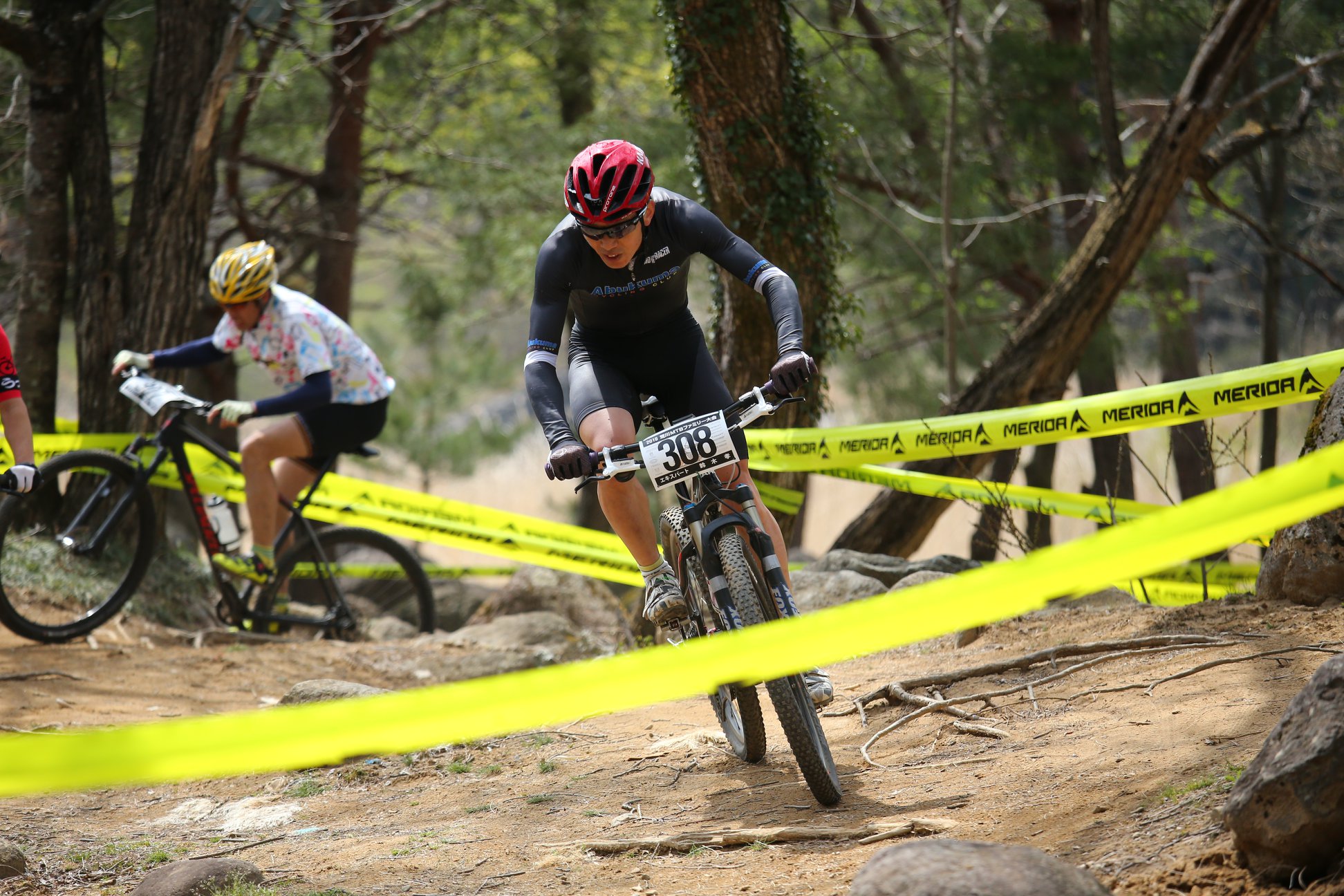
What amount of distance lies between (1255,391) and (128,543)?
22.7ft

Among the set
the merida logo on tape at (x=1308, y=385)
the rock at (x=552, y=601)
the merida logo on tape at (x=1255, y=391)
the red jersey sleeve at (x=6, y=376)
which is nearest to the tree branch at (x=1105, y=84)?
the merida logo on tape at (x=1255, y=391)

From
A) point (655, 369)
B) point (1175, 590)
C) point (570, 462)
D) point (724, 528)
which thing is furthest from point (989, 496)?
point (570, 462)

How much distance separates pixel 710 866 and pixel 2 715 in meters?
4.12

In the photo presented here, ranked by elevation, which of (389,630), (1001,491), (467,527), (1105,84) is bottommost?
(389,630)

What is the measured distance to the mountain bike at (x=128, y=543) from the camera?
6.72 m

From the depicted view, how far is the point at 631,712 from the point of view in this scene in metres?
5.15

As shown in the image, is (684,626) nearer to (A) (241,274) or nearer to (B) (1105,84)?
(A) (241,274)

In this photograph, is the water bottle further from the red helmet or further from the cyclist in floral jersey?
the red helmet

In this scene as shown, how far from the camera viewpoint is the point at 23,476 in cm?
504

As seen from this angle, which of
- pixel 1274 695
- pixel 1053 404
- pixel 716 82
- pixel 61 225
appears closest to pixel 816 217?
pixel 716 82

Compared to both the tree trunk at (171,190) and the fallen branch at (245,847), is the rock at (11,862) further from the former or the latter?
the tree trunk at (171,190)

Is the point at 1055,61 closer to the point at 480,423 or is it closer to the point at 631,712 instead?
the point at 631,712

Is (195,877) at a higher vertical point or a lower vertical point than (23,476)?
lower

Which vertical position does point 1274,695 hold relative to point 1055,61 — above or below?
below
